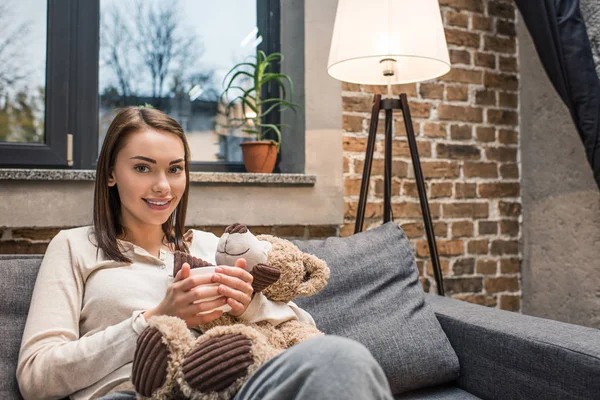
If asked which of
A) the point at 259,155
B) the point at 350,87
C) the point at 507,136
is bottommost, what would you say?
the point at 259,155

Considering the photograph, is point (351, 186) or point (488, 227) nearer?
point (351, 186)

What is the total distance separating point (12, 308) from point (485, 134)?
6.39 ft

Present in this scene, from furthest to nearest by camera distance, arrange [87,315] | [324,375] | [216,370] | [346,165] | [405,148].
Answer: [405,148], [346,165], [87,315], [216,370], [324,375]

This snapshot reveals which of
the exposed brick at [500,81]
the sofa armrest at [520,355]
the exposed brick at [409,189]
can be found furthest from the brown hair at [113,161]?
the exposed brick at [500,81]

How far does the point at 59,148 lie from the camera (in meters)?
1.83

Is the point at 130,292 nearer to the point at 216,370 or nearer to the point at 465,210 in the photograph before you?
the point at 216,370

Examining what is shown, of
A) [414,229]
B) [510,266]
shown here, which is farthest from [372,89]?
[510,266]

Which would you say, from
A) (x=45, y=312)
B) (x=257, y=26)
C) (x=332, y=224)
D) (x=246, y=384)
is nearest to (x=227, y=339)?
(x=246, y=384)

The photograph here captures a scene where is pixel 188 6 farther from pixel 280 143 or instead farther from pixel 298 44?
pixel 280 143

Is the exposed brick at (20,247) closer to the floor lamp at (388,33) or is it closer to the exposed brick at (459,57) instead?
the floor lamp at (388,33)

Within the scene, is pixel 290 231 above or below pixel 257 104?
below

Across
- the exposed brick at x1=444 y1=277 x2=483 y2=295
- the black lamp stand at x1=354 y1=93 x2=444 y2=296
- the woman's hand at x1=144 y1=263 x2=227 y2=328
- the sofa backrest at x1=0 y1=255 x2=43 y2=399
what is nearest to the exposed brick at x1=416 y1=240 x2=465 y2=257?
the exposed brick at x1=444 y1=277 x2=483 y2=295

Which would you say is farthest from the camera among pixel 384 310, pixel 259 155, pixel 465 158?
pixel 465 158

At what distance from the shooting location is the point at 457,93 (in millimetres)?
2252
